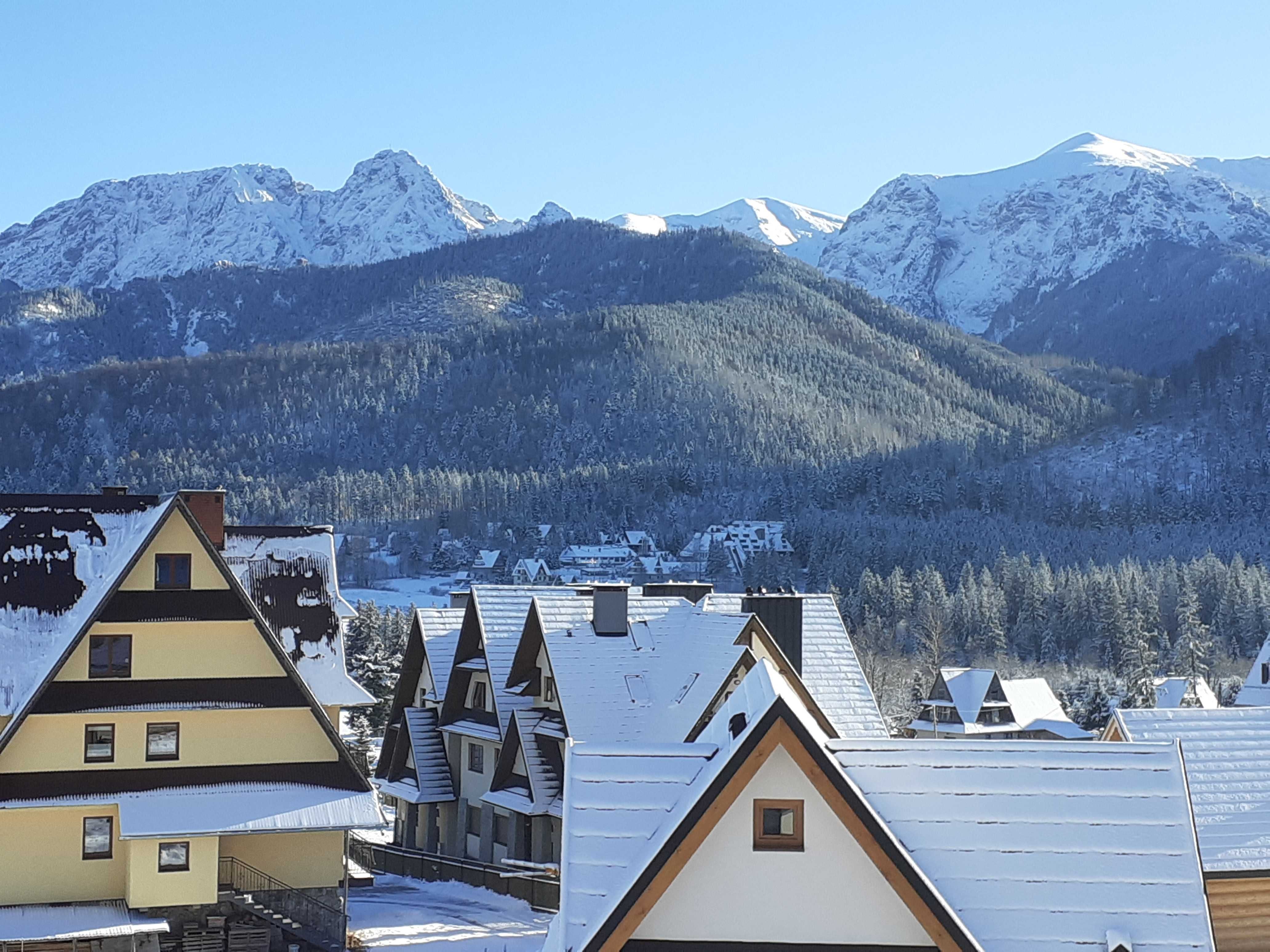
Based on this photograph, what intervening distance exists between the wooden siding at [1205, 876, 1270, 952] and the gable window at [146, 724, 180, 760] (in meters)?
19.8

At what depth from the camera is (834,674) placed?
39.2m

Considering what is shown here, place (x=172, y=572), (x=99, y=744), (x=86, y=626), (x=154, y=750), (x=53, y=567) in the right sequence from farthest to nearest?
(x=53, y=567) → (x=172, y=572) → (x=154, y=750) → (x=99, y=744) → (x=86, y=626)

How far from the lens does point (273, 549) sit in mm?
37500

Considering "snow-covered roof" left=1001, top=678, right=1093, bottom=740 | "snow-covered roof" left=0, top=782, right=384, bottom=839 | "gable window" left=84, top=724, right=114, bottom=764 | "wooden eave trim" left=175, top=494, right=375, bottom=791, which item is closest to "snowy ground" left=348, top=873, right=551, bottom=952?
"snow-covered roof" left=0, top=782, right=384, bottom=839

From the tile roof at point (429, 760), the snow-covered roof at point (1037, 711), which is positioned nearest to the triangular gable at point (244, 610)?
the tile roof at point (429, 760)

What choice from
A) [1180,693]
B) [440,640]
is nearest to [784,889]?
[440,640]

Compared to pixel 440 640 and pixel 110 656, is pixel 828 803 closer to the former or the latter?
pixel 110 656

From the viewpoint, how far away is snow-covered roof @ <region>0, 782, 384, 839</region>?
27.7m

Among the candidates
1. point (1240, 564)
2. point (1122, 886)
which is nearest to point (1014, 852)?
point (1122, 886)

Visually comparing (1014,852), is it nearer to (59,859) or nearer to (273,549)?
(59,859)

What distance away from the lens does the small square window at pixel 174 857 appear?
2784cm

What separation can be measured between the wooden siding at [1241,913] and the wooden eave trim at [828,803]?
13.2 m

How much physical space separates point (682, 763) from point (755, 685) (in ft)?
4.32

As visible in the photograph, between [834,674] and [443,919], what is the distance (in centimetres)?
1334
